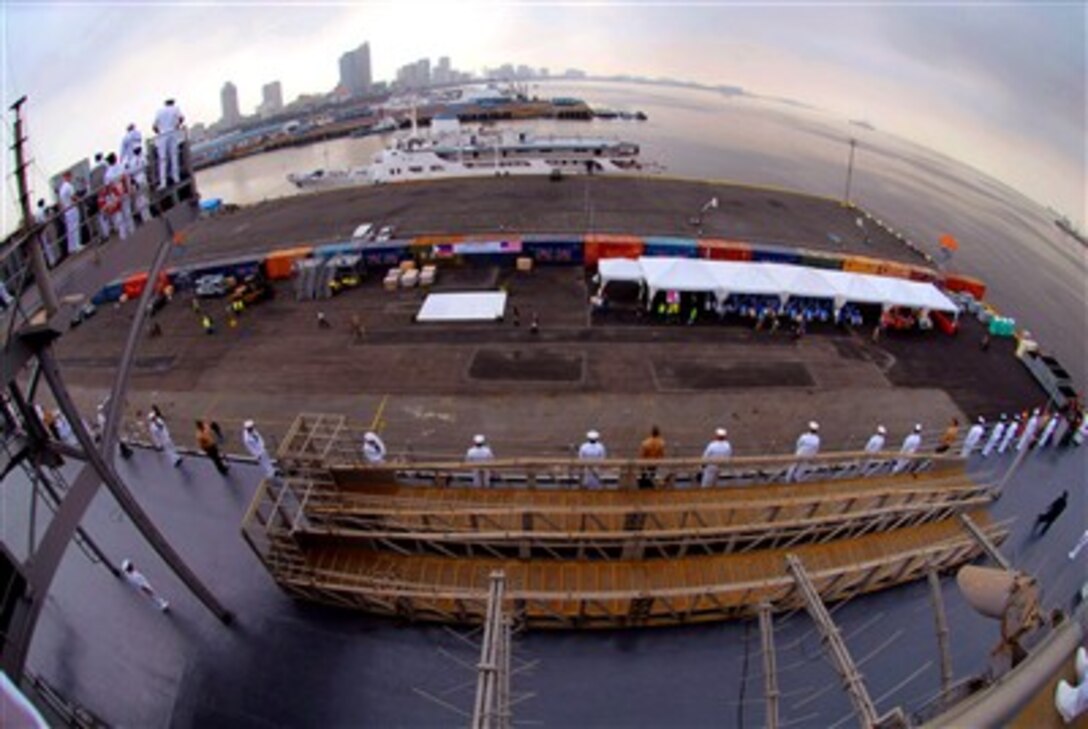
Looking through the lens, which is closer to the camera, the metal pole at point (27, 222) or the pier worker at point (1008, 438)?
the metal pole at point (27, 222)

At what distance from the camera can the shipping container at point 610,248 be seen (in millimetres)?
27359

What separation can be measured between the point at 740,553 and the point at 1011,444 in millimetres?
9994

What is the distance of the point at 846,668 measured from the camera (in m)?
4.88

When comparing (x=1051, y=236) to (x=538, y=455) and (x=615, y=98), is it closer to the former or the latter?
(x=538, y=455)

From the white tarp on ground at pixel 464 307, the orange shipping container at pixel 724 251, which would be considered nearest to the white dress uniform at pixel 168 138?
the white tarp on ground at pixel 464 307

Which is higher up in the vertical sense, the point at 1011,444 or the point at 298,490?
the point at 1011,444

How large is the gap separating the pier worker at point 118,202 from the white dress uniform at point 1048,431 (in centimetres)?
2025

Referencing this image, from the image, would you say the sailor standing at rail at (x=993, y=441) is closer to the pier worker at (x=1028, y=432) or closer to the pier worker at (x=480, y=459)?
the pier worker at (x=1028, y=432)

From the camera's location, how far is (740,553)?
9258 millimetres

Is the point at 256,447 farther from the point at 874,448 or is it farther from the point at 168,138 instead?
the point at 874,448

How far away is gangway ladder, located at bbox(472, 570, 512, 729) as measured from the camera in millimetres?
4626

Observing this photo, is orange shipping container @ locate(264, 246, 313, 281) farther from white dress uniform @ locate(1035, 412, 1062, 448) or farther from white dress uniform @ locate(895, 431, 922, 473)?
white dress uniform @ locate(1035, 412, 1062, 448)

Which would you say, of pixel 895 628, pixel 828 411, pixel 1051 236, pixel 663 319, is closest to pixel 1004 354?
pixel 828 411

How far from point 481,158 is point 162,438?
A: 43711 millimetres
